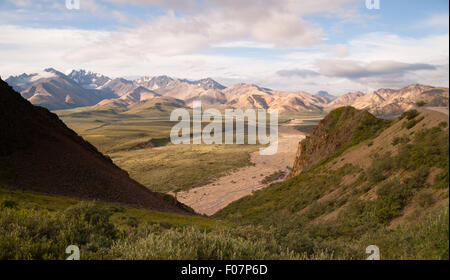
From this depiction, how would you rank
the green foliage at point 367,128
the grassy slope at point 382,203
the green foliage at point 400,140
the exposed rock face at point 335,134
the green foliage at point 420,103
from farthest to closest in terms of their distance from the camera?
the exposed rock face at point 335,134 → the green foliage at point 367,128 → the green foliage at point 400,140 → the green foliage at point 420,103 → the grassy slope at point 382,203

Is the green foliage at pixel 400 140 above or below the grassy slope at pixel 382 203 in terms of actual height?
above

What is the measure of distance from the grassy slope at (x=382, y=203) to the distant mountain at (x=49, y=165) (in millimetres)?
12704

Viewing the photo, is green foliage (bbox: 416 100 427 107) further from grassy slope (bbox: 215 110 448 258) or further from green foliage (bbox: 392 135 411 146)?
green foliage (bbox: 392 135 411 146)

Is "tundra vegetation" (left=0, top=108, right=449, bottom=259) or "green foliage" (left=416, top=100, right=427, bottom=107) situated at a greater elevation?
"green foliage" (left=416, top=100, right=427, bottom=107)

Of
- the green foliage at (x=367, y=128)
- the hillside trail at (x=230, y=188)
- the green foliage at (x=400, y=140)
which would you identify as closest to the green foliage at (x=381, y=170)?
the green foliage at (x=400, y=140)

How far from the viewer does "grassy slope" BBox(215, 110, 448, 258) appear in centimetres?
742

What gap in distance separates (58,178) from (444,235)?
25.9 m

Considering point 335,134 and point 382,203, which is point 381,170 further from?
point 335,134

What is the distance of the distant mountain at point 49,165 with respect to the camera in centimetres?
2161

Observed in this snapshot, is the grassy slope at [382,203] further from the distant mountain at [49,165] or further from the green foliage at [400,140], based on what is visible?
the distant mountain at [49,165]

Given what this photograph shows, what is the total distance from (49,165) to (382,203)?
83.6ft

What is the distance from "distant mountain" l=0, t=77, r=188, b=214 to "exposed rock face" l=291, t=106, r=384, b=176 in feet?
70.1

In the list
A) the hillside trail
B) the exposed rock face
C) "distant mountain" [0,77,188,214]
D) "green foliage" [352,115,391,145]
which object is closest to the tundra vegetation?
"distant mountain" [0,77,188,214]
